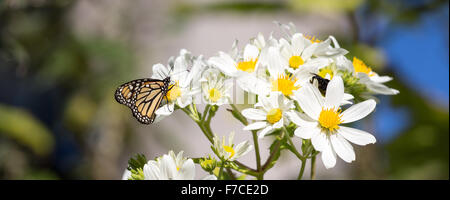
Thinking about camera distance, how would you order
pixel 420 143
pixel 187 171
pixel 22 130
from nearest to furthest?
pixel 187 171 < pixel 22 130 < pixel 420 143

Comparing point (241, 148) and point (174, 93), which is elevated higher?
point (174, 93)

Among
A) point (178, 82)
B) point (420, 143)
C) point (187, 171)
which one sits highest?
point (420, 143)

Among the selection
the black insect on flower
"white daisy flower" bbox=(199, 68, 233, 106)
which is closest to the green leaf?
"white daisy flower" bbox=(199, 68, 233, 106)

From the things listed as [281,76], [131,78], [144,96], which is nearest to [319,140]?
[281,76]

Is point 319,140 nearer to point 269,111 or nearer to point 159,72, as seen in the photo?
point 269,111

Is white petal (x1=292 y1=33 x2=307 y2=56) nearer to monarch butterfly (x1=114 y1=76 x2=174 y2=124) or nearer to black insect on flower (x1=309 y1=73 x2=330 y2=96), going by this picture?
black insect on flower (x1=309 y1=73 x2=330 y2=96)

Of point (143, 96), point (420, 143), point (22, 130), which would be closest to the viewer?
point (143, 96)
